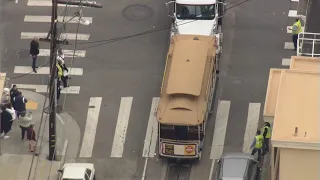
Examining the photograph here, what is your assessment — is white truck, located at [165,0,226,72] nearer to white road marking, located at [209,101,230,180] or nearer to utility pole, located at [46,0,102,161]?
white road marking, located at [209,101,230,180]

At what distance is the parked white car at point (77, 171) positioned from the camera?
1196 inches

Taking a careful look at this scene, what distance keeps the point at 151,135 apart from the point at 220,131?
8.71 feet

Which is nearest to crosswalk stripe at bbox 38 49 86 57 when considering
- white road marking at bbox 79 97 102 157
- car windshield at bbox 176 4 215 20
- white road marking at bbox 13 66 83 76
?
white road marking at bbox 13 66 83 76

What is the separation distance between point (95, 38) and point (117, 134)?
604 cm

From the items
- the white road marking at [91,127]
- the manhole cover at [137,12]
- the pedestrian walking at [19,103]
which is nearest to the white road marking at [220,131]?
the white road marking at [91,127]

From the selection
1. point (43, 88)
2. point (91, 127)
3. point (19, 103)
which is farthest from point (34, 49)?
point (91, 127)

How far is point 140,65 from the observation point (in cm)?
3669

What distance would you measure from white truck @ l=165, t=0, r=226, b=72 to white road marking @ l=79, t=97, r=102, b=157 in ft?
14.1

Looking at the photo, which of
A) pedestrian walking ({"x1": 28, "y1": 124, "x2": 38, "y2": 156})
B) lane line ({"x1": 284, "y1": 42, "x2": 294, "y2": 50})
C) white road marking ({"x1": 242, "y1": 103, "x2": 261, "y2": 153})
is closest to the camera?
pedestrian walking ({"x1": 28, "y1": 124, "x2": 38, "y2": 156})

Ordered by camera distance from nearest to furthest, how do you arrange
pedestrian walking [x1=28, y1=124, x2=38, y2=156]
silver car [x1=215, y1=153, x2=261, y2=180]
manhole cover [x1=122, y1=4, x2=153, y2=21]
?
1. silver car [x1=215, y1=153, x2=261, y2=180]
2. pedestrian walking [x1=28, y1=124, x2=38, y2=156]
3. manhole cover [x1=122, y1=4, x2=153, y2=21]

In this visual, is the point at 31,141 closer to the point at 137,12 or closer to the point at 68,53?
the point at 68,53

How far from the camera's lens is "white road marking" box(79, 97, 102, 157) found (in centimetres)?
3322

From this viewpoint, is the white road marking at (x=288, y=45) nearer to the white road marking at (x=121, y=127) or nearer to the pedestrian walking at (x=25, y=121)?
the white road marking at (x=121, y=127)

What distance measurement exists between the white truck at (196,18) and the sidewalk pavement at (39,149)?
5.99 m
